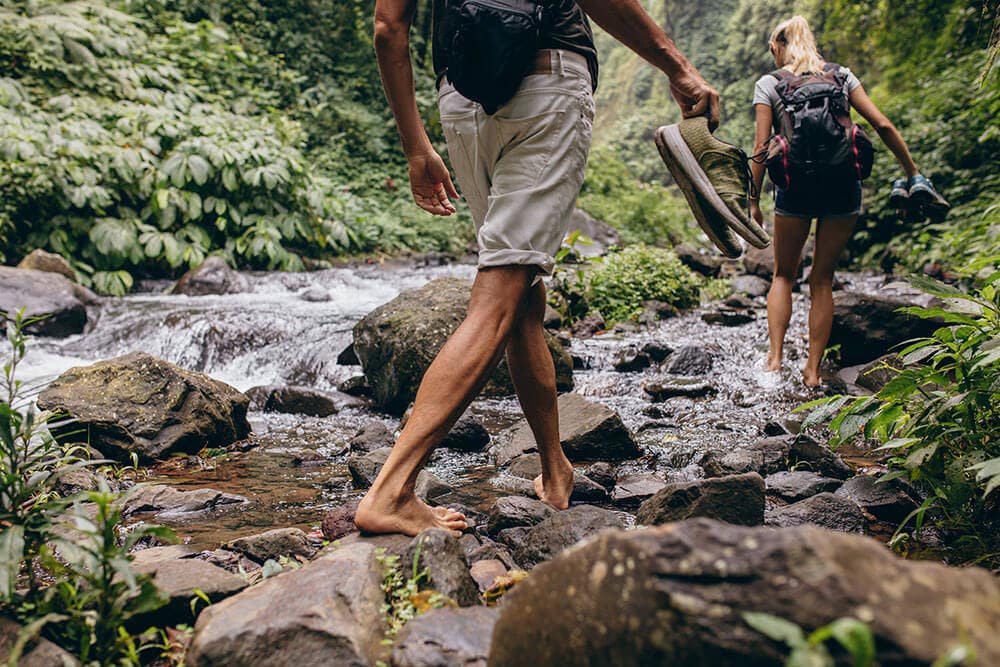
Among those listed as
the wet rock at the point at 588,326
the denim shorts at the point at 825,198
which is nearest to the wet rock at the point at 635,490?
the denim shorts at the point at 825,198

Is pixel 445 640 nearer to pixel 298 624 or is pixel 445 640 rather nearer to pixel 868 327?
pixel 298 624

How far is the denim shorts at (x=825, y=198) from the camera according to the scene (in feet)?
13.3

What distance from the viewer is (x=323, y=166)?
15.8 meters

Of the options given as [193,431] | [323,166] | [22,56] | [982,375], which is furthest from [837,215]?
[323,166]

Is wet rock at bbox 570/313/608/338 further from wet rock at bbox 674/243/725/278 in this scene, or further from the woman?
wet rock at bbox 674/243/725/278

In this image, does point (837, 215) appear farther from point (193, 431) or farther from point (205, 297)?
point (205, 297)

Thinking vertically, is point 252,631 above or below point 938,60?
below

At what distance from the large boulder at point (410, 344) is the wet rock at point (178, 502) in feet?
6.04

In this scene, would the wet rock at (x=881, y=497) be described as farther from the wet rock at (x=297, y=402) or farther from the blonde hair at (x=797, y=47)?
the wet rock at (x=297, y=402)

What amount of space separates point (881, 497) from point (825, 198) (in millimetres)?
2369

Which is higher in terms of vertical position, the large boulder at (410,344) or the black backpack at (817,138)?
the black backpack at (817,138)

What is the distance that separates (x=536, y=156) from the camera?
6.84 feet

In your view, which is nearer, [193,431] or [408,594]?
[408,594]

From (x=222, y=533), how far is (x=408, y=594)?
1.18m
